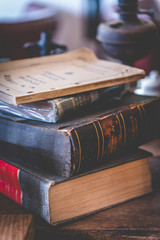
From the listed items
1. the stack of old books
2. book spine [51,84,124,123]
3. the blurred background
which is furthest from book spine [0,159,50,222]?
the blurred background

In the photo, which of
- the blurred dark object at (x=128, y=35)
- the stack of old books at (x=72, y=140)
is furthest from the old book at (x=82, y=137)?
the blurred dark object at (x=128, y=35)

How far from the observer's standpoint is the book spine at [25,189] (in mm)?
508

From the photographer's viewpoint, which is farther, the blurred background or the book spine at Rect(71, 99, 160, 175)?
the blurred background

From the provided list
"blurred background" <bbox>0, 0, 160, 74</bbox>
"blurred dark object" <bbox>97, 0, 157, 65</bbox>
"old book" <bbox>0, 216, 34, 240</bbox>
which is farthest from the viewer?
"blurred background" <bbox>0, 0, 160, 74</bbox>

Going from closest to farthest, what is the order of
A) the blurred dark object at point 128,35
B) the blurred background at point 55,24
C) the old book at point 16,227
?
1. the old book at point 16,227
2. the blurred dark object at point 128,35
3. the blurred background at point 55,24

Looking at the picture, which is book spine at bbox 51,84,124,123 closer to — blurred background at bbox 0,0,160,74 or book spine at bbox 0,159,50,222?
book spine at bbox 0,159,50,222

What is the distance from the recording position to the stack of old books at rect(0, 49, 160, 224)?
506mm

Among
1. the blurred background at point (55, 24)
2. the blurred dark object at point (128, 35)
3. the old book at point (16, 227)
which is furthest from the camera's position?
the blurred background at point (55, 24)

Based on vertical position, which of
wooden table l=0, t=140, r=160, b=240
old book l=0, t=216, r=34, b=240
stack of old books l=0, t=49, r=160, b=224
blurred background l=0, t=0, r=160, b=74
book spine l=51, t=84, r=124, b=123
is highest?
book spine l=51, t=84, r=124, b=123

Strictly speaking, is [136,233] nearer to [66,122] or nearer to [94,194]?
[94,194]

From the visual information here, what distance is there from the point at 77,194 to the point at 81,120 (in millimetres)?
117

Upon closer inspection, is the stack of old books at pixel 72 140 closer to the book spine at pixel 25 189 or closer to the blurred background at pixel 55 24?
the book spine at pixel 25 189

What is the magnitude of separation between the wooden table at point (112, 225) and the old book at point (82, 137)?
0.08 metres

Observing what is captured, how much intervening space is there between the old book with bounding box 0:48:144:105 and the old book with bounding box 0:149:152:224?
123mm
